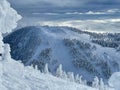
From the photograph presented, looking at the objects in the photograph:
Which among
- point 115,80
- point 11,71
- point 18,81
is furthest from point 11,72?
point 115,80

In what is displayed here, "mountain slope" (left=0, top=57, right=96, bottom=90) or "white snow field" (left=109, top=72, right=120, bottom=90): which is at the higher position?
"white snow field" (left=109, top=72, right=120, bottom=90)

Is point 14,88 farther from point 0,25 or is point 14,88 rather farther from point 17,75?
point 17,75

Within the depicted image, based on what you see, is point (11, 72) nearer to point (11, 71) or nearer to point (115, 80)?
point (11, 71)

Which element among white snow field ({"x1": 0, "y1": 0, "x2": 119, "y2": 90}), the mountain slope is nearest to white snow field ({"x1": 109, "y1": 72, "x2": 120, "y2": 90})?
white snow field ({"x1": 0, "y1": 0, "x2": 119, "y2": 90})

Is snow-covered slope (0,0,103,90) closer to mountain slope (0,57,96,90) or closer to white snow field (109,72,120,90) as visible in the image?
mountain slope (0,57,96,90)

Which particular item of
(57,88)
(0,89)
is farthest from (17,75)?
(0,89)

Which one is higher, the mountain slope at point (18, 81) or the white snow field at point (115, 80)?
the white snow field at point (115, 80)

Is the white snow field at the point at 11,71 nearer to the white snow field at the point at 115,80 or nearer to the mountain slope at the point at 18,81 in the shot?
the mountain slope at the point at 18,81

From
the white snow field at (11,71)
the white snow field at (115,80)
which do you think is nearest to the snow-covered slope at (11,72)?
the white snow field at (11,71)

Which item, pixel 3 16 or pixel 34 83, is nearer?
pixel 3 16

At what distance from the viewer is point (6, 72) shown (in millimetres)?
65000

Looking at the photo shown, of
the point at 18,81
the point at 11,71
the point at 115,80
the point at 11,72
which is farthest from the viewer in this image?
the point at 11,71

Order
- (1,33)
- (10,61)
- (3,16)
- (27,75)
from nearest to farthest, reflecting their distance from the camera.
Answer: (3,16), (1,33), (27,75), (10,61)

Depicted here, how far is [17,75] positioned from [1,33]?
16265 mm
